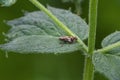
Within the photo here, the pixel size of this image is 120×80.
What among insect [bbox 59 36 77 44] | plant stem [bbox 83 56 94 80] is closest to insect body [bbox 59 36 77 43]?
insect [bbox 59 36 77 44]

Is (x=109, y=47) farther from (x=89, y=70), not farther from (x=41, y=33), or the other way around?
(x=41, y=33)

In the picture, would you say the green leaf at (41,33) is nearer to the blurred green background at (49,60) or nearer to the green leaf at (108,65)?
the green leaf at (108,65)

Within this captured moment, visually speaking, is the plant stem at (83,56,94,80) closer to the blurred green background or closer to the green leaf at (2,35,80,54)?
the green leaf at (2,35,80,54)

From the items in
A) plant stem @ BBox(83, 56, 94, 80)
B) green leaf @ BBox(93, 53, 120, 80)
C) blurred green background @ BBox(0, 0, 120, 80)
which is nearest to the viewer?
green leaf @ BBox(93, 53, 120, 80)

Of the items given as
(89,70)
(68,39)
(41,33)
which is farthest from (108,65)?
(41,33)

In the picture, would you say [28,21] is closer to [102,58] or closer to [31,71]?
[102,58]

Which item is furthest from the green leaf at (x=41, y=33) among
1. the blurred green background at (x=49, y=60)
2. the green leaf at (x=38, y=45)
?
the blurred green background at (x=49, y=60)

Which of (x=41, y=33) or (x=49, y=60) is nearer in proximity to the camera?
(x=41, y=33)
